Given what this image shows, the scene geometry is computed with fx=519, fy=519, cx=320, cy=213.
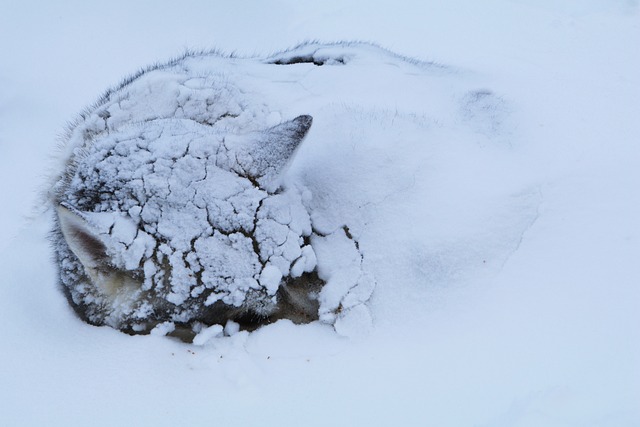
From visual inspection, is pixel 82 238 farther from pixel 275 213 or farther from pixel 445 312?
pixel 445 312

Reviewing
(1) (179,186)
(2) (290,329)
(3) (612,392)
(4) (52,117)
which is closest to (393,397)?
(2) (290,329)

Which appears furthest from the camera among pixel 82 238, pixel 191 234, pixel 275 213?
pixel 275 213

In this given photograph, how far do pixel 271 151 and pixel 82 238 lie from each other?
802 mm

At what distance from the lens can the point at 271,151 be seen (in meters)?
2.17

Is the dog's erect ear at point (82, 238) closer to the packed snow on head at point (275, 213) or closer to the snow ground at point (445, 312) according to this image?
the packed snow on head at point (275, 213)

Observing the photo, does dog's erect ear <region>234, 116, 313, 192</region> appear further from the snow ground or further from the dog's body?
the snow ground

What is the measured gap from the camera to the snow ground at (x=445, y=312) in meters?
2.02

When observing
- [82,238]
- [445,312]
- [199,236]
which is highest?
[82,238]

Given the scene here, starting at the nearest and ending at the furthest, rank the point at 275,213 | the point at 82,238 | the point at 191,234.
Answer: the point at 82,238
the point at 191,234
the point at 275,213

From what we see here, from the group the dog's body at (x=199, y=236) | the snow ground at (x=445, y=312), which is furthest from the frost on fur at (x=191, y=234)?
the snow ground at (x=445, y=312)

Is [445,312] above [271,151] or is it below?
below

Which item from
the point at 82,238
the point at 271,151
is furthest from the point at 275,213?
the point at 82,238

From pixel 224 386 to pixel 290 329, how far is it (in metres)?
0.36

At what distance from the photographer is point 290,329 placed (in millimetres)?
2254
